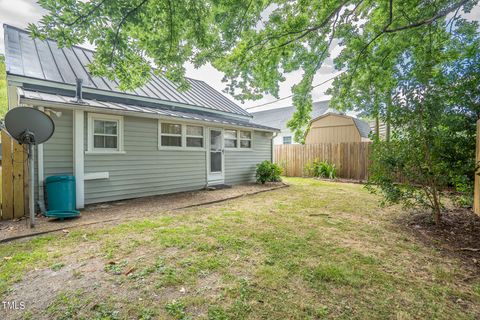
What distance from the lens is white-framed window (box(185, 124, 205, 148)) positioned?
313 inches

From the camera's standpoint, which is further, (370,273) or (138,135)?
(138,135)

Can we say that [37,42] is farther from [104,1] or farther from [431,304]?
[431,304]

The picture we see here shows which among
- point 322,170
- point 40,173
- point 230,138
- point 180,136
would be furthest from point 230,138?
point 40,173

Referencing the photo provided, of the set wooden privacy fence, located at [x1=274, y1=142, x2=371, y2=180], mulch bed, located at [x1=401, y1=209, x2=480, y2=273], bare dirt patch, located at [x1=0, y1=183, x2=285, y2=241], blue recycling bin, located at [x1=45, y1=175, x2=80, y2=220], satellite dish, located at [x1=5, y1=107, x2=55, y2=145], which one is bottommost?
mulch bed, located at [x1=401, y1=209, x2=480, y2=273]

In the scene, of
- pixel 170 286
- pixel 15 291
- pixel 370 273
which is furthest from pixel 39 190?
pixel 370 273

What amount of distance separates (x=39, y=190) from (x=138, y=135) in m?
2.60

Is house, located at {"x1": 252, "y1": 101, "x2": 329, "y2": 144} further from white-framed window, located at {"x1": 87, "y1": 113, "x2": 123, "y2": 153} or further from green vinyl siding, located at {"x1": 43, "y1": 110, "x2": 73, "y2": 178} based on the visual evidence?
green vinyl siding, located at {"x1": 43, "y1": 110, "x2": 73, "y2": 178}

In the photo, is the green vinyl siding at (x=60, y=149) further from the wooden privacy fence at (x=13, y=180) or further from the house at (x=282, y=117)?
the house at (x=282, y=117)

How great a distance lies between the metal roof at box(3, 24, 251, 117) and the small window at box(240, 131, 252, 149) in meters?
1.94

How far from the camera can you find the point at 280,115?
2455 cm

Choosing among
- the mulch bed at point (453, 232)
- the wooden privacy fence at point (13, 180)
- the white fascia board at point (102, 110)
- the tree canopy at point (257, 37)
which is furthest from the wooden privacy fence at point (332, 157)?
the wooden privacy fence at point (13, 180)

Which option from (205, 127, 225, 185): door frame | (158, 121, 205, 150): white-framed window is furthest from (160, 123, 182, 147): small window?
(205, 127, 225, 185): door frame

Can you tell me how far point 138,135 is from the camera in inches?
263

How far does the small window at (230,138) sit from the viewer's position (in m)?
9.16
